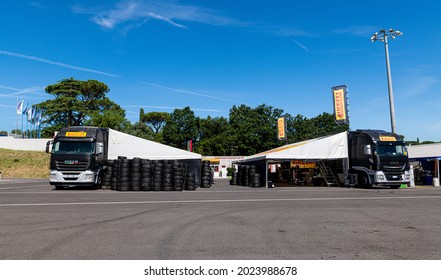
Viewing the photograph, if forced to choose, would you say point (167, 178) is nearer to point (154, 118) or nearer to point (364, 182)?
point (364, 182)

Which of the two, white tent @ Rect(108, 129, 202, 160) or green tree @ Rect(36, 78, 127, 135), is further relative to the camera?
green tree @ Rect(36, 78, 127, 135)

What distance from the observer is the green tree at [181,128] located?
74381 mm

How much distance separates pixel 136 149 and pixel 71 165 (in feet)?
14.7

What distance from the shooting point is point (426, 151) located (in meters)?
29.6

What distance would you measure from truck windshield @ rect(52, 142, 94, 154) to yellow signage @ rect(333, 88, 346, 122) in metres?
22.8

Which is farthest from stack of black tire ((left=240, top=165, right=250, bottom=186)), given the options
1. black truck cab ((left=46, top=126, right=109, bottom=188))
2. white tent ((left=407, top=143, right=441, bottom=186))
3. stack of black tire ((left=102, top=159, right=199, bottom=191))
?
white tent ((left=407, top=143, right=441, bottom=186))

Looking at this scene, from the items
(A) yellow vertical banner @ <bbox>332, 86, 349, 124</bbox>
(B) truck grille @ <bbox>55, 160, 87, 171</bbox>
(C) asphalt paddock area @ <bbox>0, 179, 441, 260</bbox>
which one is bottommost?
(C) asphalt paddock area @ <bbox>0, 179, 441, 260</bbox>

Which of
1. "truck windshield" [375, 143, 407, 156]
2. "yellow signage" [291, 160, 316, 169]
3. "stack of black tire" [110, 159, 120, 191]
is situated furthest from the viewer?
"yellow signage" [291, 160, 316, 169]

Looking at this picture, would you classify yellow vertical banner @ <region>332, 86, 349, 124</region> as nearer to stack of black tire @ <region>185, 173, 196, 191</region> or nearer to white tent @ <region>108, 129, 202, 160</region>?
white tent @ <region>108, 129, 202, 160</region>

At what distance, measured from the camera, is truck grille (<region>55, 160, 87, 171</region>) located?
18547 millimetres

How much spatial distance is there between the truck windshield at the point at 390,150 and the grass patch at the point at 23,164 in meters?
45.5
